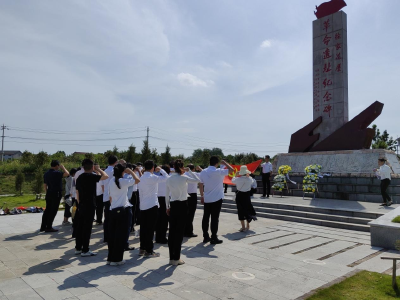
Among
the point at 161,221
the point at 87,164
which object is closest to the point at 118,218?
the point at 87,164

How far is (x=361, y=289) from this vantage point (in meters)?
3.60

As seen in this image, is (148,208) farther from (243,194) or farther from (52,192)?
(52,192)

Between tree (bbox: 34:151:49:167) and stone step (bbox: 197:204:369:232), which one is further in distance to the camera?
tree (bbox: 34:151:49:167)

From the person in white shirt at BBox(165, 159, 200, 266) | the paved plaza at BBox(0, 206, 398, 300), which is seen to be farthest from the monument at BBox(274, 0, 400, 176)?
the person in white shirt at BBox(165, 159, 200, 266)

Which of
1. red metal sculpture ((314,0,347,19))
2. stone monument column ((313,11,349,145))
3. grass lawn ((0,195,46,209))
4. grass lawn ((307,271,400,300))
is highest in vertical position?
red metal sculpture ((314,0,347,19))

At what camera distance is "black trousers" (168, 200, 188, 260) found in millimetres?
4582

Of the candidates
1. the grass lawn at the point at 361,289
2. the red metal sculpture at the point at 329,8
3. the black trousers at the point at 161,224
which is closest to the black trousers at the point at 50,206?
the black trousers at the point at 161,224

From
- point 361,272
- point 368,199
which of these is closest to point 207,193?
point 361,272

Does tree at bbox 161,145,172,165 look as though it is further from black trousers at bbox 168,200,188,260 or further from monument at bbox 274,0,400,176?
black trousers at bbox 168,200,188,260

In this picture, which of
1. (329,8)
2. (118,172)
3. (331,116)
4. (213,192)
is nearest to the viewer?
(118,172)

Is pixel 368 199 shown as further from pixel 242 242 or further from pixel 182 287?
pixel 182 287

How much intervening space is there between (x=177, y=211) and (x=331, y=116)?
12747mm

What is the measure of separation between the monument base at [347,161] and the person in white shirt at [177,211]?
396 inches

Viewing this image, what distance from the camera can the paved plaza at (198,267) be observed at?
354 centimetres
